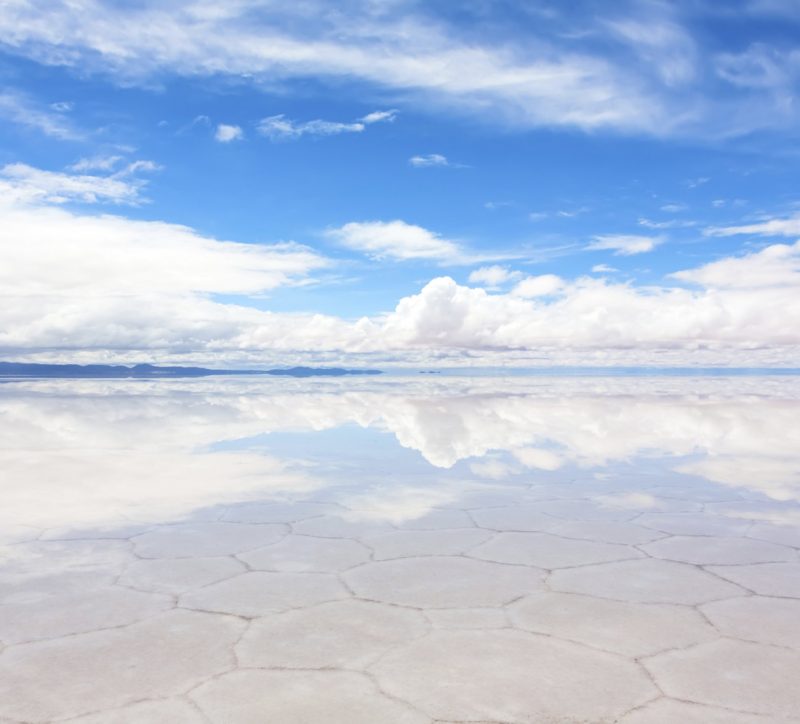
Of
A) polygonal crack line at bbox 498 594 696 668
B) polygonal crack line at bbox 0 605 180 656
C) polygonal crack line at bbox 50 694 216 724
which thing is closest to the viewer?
polygonal crack line at bbox 50 694 216 724

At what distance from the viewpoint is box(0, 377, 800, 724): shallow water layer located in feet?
6.67

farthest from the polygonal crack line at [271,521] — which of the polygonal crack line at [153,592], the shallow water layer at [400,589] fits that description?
the polygonal crack line at [153,592]

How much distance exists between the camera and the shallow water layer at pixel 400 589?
203 cm

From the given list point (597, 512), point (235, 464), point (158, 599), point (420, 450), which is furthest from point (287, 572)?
point (420, 450)

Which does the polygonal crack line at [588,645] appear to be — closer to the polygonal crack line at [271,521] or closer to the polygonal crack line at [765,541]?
the polygonal crack line at [765,541]

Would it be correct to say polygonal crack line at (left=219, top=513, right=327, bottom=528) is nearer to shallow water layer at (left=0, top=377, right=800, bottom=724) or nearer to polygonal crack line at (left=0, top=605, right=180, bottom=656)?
shallow water layer at (left=0, top=377, right=800, bottom=724)

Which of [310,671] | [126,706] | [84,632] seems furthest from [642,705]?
[84,632]

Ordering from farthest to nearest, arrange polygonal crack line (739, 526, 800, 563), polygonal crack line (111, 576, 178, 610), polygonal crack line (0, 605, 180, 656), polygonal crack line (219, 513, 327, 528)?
polygonal crack line (219, 513, 327, 528), polygonal crack line (739, 526, 800, 563), polygonal crack line (111, 576, 178, 610), polygonal crack line (0, 605, 180, 656)

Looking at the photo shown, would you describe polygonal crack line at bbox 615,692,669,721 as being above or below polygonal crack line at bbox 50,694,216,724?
above

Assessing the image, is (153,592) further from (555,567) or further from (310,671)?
(555,567)

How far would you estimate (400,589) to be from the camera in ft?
9.56

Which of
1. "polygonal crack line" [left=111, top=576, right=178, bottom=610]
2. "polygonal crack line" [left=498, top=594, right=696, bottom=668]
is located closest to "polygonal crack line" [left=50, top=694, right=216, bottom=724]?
"polygonal crack line" [left=111, top=576, right=178, bottom=610]

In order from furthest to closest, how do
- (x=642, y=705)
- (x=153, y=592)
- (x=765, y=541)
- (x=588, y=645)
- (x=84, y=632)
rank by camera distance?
(x=765, y=541)
(x=153, y=592)
(x=84, y=632)
(x=588, y=645)
(x=642, y=705)

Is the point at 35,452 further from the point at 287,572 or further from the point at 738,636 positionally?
the point at 738,636
